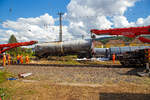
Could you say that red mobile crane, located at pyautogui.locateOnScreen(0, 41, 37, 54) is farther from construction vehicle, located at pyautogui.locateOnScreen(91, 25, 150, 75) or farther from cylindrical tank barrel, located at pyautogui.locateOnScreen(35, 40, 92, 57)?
construction vehicle, located at pyautogui.locateOnScreen(91, 25, 150, 75)

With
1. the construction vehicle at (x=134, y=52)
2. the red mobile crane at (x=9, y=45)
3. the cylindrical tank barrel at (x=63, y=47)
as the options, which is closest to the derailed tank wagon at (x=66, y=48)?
the cylindrical tank barrel at (x=63, y=47)

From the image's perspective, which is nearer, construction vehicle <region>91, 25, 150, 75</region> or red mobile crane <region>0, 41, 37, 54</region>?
construction vehicle <region>91, 25, 150, 75</region>

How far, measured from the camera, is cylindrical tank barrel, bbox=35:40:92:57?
14.8 metres

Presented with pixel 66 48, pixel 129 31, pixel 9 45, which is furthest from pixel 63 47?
pixel 129 31

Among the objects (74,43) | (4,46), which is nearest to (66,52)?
(74,43)

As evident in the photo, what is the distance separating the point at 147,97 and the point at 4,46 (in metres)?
16.9

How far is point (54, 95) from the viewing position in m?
3.79

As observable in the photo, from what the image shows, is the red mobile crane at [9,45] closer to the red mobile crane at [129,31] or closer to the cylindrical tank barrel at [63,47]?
the cylindrical tank barrel at [63,47]

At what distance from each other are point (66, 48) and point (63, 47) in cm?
47

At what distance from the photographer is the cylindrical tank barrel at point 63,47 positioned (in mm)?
14781

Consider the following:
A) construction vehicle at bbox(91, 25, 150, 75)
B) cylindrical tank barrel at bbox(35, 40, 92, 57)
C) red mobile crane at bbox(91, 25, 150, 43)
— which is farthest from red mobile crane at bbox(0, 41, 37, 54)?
construction vehicle at bbox(91, 25, 150, 75)

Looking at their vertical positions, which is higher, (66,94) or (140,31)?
(140,31)

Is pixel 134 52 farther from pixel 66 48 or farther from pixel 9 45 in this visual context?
pixel 9 45

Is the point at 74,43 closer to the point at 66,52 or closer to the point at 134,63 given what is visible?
the point at 66,52
